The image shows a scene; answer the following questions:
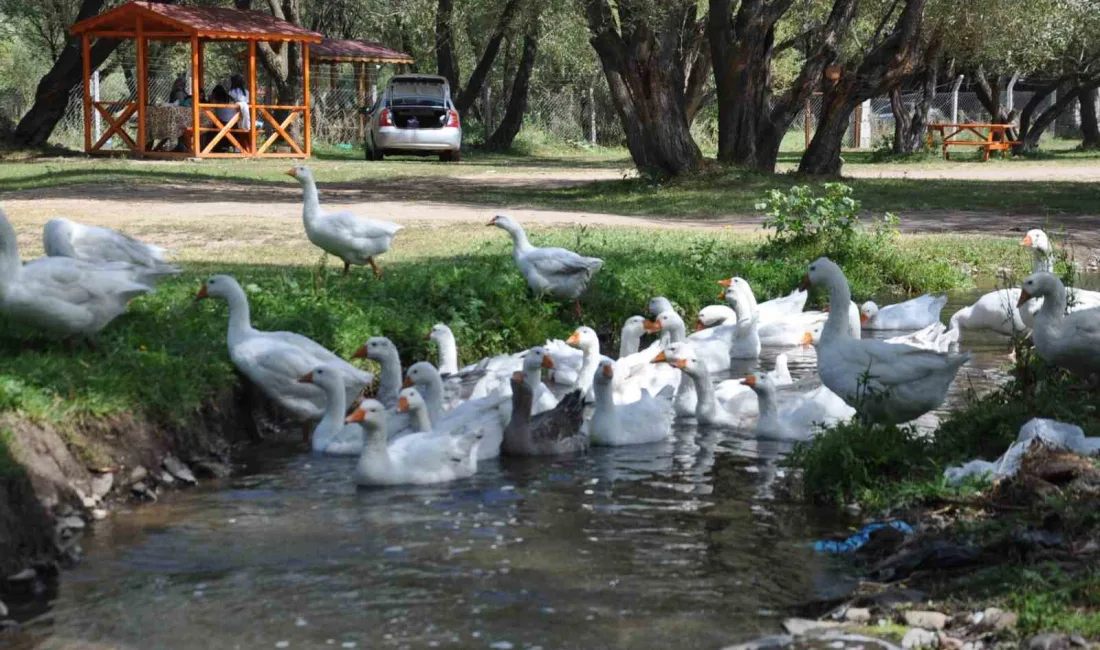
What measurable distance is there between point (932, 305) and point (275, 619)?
9144 millimetres

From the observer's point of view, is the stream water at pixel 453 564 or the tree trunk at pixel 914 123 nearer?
the stream water at pixel 453 564

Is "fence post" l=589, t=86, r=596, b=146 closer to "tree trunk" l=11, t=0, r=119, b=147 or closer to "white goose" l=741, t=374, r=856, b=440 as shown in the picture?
"tree trunk" l=11, t=0, r=119, b=147

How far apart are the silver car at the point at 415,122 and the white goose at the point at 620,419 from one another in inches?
1091

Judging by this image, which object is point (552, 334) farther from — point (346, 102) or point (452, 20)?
point (346, 102)

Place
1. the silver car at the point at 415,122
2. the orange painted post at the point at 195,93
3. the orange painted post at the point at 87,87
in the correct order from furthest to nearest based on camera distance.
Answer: the silver car at the point at 415,122
the orange painted post at the point at 87,87
the orange painted post at the point at 195,93

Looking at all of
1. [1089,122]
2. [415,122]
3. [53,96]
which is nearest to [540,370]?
[415,122]

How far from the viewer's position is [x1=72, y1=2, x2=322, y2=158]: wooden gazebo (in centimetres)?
3412

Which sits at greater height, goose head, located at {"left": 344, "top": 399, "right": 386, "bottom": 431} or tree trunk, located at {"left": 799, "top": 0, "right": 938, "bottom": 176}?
tree trunk, located at {"left": 799, "top": 0, "right": 938, "bottom": 176}

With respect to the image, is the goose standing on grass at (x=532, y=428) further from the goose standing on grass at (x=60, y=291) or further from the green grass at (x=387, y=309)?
the goose standing on grass at (x=60, y=291)

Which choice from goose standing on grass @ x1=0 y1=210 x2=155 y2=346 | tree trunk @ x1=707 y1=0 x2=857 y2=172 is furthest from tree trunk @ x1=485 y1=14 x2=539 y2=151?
goose standing on grass @ x1=0 y1=210 x2=155 y2=346

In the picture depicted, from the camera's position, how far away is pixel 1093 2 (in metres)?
37.9

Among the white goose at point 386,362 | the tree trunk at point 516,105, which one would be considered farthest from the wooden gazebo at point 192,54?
the white goose at point 386,362

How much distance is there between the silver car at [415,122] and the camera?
37.2 metres

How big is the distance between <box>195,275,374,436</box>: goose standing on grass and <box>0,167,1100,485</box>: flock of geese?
0.01 m
